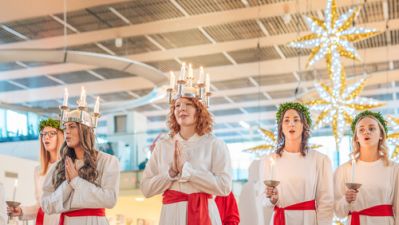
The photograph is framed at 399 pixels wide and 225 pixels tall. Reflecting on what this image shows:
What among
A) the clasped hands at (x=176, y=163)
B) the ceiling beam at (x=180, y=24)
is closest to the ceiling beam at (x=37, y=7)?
the ceiling beam at (x=180, y=24)

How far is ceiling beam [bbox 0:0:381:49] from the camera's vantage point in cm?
1479

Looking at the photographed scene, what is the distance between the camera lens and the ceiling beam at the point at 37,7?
14.3 m

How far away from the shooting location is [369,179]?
7145mm

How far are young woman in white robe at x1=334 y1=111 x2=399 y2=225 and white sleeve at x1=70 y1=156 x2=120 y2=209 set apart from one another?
1.96m

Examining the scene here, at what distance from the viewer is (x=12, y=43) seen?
1598 centimetres

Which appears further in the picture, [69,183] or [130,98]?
[130,98]

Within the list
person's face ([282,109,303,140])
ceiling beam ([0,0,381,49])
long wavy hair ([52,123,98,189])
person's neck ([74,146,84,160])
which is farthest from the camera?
ceiling beam ([0,0,381,49])

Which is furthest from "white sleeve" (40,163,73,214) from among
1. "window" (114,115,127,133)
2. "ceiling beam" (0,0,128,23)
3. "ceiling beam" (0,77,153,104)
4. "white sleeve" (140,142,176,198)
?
"window" (114,115,127,133)

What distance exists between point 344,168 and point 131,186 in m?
9.78

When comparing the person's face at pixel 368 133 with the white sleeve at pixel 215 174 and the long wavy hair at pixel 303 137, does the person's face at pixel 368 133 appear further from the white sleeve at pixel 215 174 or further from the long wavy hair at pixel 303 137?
the white sleeve at pixel 215 174

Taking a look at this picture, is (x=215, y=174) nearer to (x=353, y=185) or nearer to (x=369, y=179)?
(x=353, y=185)

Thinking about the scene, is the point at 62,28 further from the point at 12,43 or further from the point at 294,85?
the point at 294,85

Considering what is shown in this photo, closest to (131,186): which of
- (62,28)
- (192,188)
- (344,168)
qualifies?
(62,28)

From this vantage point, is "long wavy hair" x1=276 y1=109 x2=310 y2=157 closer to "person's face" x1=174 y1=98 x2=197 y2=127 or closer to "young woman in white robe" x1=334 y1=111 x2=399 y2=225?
"young woman in white robe" x1=334 y1=111 x2=399 y2=225
